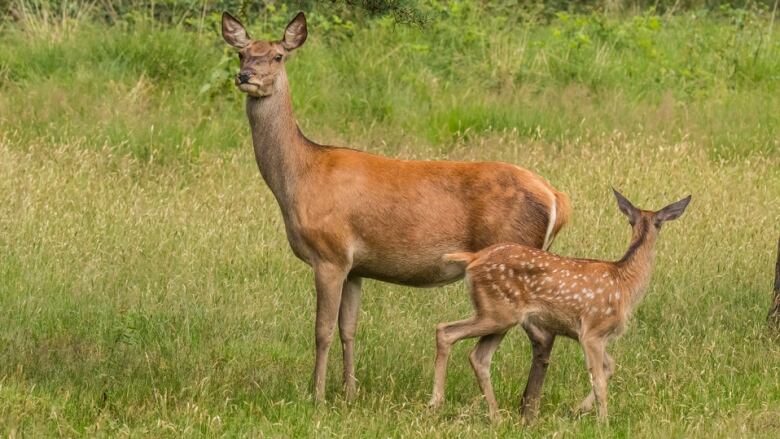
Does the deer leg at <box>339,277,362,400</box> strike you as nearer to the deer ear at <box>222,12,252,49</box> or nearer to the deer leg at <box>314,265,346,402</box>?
the deer leg at <box>314,265,346,402</box>

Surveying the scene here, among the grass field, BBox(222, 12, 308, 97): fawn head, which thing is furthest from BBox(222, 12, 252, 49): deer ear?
the grass field

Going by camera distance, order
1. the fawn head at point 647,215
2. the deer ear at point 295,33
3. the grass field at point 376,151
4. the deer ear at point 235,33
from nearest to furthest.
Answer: the fawn head at point 647,215
the grass field at point 376,151
the deer ear at point 295,33
the deer ear at point 235,33

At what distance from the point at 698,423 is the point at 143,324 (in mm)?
3174

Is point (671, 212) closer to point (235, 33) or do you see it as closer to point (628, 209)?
point (628, 209)

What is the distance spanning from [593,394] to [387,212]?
1.31 meters

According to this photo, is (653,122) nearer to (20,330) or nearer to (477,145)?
(477,145)

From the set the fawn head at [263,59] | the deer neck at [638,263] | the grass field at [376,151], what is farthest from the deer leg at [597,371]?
the fawn head at [263,59]

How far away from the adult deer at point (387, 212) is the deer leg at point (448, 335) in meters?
0.43

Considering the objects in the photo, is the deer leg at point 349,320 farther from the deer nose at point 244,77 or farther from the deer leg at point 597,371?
the deer leg at point 597,371

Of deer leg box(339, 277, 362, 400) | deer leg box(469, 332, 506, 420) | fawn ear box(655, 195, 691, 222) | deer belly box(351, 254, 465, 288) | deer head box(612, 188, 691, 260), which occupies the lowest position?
deer leg box(339, 277, 362, 400)

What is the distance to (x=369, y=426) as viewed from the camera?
21.9 feet

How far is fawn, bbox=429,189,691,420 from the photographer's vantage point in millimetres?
6805

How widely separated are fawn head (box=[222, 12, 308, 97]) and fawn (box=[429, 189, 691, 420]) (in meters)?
1.31

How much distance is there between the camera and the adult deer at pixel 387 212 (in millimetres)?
7289
